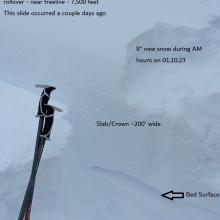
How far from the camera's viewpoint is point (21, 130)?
1462 mm

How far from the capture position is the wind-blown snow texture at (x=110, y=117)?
147cm

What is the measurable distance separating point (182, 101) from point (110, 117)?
0.26 meters

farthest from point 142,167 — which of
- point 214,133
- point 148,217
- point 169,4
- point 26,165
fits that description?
point 169,4

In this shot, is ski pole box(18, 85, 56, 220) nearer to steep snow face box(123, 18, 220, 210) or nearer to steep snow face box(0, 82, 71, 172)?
steep snow face box(0, 82, 71, 172)

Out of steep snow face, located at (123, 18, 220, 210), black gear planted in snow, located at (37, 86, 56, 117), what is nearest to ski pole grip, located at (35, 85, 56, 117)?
black gear planted in snow, located at (37, 86, 56, 117)

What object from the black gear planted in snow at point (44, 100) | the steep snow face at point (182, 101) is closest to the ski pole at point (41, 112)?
the black gear planted in snow at point (44, 100)

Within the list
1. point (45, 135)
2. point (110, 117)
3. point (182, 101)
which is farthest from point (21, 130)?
point (182, 101)

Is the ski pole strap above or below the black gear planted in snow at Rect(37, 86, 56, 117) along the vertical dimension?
below

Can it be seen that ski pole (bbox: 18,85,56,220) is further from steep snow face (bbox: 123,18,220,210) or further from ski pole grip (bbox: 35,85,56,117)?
steep snow face (bbox: 123,18,220,210)

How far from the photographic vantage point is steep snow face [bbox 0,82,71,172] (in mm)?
1457

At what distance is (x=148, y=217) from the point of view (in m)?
1.50

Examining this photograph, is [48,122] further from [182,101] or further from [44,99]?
[182,101]

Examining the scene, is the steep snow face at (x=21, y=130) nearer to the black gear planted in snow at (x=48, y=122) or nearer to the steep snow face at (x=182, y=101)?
the black gear planted in snow at (x=48, y=122)

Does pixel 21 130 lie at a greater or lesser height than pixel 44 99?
lesser
